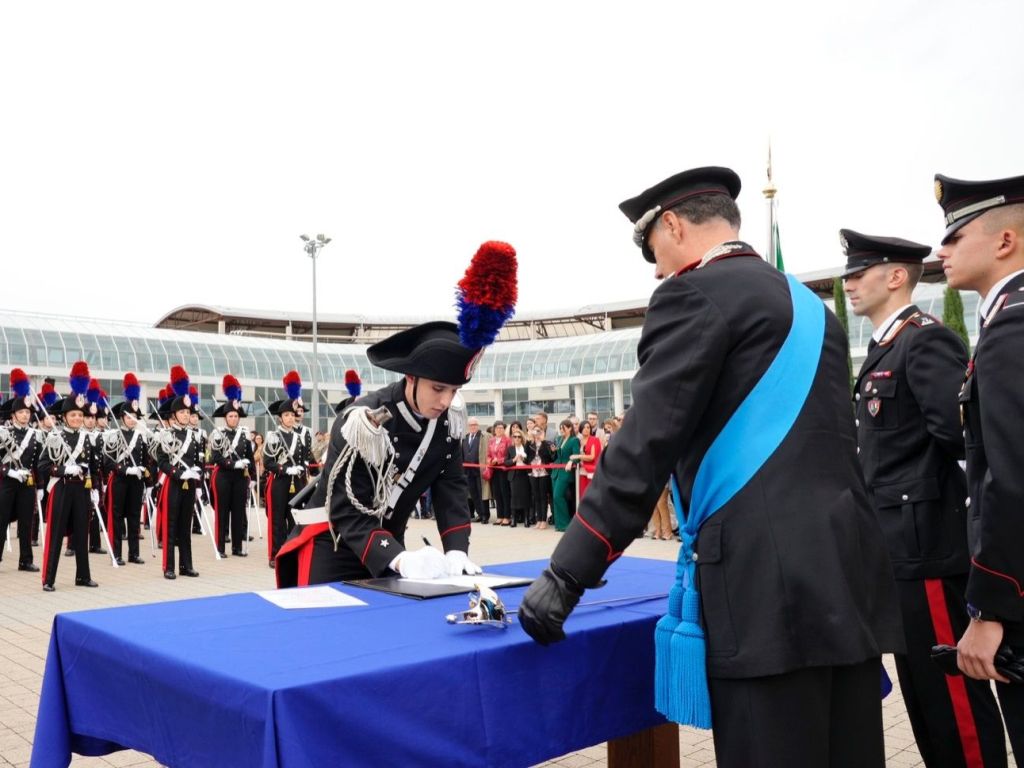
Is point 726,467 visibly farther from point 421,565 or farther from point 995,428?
point 421,565

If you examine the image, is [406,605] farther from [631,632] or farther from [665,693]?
[665,693]

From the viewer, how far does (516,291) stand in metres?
3.39

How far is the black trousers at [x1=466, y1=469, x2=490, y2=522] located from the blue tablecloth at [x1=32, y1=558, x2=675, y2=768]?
52.8 feet

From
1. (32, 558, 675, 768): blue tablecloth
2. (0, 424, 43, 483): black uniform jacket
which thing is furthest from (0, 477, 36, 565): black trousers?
(32, 558, 675, 768): blue tablecloth

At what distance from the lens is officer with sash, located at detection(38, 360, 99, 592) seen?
988cm

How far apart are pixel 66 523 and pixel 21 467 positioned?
1.47 metres

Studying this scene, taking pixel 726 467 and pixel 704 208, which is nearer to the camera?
pixel 726 467

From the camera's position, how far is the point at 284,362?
4325 cm

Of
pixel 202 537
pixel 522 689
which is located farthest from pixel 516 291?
pixel 202 537

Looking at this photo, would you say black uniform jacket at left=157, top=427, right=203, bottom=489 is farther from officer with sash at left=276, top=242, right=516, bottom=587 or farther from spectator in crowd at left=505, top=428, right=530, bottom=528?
officer with sash at left=276, top=242, right=516, bottom=587

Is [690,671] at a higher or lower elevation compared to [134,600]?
higher

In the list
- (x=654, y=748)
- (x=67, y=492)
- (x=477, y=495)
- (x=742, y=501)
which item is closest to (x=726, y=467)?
(x=742, y=501)

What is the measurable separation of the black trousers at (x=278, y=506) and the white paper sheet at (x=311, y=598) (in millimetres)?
9584

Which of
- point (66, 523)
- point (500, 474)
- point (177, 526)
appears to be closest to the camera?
point (66, 523)
